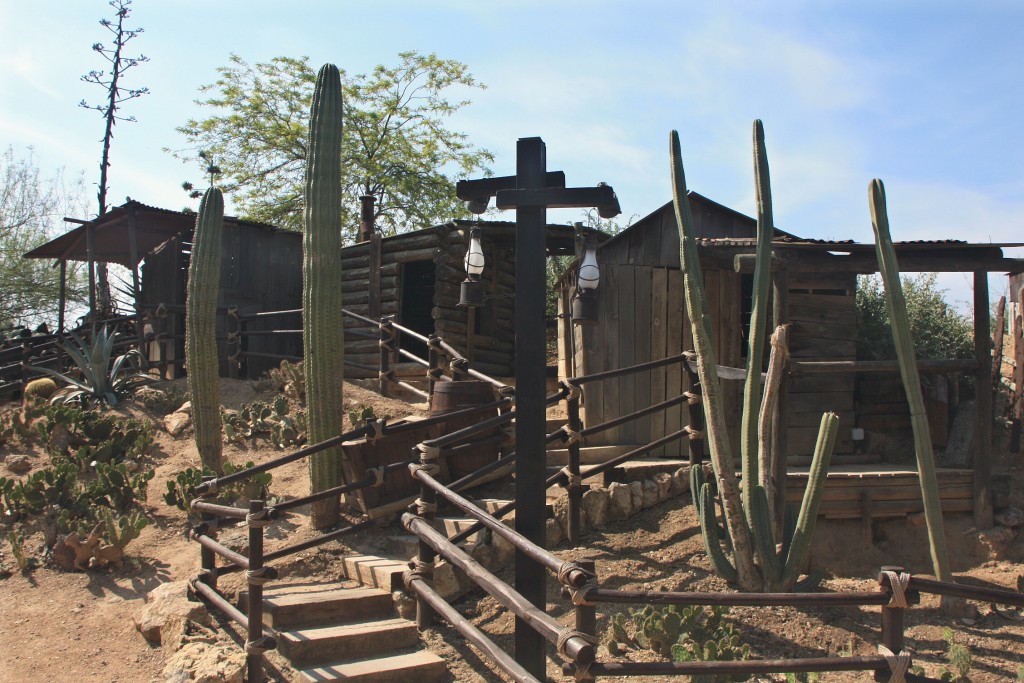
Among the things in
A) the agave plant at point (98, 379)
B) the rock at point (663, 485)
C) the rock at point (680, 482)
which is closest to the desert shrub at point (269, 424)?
the agave plant at point (98, 379)

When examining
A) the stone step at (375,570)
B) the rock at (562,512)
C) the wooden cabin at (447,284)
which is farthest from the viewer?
the wooden cabin at (447,284)

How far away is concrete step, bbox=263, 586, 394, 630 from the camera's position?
5.25 m

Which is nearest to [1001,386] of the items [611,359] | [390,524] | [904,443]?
[904,443]

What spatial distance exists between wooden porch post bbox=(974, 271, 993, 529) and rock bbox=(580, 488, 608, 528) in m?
3.38

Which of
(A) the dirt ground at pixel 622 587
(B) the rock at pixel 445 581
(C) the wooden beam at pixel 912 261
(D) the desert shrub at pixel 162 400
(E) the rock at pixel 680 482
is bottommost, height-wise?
(A) the dirt ground at pixel 622 587

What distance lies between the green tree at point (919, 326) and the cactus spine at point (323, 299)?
258 inches

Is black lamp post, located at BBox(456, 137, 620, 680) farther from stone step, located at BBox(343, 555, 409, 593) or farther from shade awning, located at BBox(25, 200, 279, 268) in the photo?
shade awning, located at BBox(25, 200, 279, 268)

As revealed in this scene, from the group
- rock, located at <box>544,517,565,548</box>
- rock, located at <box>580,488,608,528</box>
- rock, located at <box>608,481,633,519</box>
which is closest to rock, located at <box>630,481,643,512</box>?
rock, located at <box>608,481,633,519</box>

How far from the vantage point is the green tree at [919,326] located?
1030cm

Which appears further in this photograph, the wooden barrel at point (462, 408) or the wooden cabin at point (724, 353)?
the wooden cabin at point (724, 353)

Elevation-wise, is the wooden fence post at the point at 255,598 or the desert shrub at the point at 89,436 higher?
the desert shrub at the point at 89,436

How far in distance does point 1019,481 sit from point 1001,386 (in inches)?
105

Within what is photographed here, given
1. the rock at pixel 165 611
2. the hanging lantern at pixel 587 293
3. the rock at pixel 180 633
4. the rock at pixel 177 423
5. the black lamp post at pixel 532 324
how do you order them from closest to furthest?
the black lamp post at pixel 532 324 < the hanging lantern at pixel 587 293 < the rock at pixel 180 633 < the rock at pixel 165 611 < the rock at pixel 177 423

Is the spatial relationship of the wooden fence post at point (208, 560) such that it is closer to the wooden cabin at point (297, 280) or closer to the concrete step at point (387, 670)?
the concrete step at point (387, 670)
